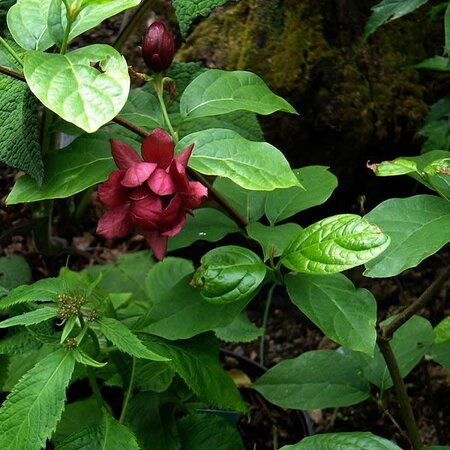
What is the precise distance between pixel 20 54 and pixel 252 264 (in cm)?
41

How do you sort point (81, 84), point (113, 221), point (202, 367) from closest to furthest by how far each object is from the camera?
point (81, 84), point (113, 221), point (202, 367)

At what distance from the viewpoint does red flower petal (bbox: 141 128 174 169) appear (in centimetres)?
82

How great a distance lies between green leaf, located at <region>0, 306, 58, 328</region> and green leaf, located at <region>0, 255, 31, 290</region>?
76 centimetres

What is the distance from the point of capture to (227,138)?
0.84 metres

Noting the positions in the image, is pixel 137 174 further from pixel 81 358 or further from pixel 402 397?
pixel 402 397

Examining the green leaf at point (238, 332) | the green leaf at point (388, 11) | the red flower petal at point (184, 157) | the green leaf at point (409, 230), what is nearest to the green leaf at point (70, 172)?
the red flower petal at point (184, 157)

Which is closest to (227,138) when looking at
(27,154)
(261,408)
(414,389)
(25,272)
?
(27,154)

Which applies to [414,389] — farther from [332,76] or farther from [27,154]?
[27,154]

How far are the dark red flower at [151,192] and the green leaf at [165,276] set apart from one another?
498mm

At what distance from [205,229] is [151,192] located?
0.20 metres

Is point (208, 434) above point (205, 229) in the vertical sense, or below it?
below

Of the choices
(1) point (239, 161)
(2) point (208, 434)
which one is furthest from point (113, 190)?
(2) point (208, 434)

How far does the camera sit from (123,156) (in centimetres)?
83

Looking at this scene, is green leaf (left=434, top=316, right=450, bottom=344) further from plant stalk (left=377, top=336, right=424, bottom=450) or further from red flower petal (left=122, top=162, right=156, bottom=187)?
red flower petal (left=122, top=162, right=156, bottom=187)
